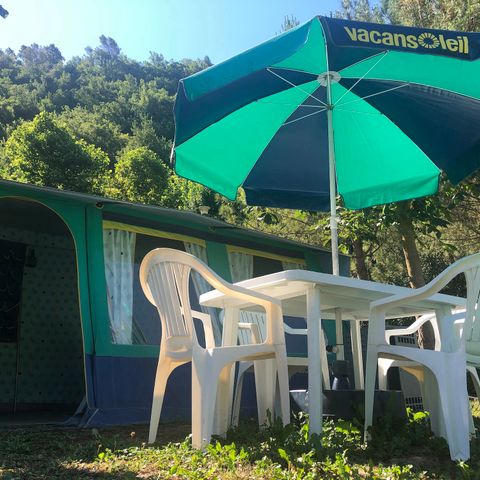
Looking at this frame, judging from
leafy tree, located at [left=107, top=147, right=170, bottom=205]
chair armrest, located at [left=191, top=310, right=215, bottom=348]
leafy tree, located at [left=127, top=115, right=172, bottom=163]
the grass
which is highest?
leafy tree, located at [left=127, top=115, right=172, bottom=163]

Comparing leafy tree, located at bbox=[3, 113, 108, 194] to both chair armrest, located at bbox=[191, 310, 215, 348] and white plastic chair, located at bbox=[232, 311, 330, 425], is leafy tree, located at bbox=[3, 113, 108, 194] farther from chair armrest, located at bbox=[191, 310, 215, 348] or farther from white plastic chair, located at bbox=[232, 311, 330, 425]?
chair armrest, located at bbox=[191, 310, 215, 348]

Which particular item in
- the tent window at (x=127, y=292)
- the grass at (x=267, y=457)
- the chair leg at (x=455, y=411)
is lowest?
the grass at (x=267, y=457)

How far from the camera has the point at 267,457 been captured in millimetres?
1910

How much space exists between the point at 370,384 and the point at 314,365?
0.29 meters

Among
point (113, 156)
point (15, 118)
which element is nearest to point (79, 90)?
point (15, 118)

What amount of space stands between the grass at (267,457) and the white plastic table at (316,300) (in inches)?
7.3

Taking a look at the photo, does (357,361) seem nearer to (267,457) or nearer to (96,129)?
(267,457)

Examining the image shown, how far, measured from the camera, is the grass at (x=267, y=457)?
1.76m

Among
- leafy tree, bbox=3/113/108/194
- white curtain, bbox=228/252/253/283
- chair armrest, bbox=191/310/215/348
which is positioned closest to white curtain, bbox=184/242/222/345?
white curtain, bbox=228/252/253/283

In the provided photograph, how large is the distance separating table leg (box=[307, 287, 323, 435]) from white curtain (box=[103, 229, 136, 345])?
2032 millimetres

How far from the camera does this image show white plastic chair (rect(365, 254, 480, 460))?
6.40 ft

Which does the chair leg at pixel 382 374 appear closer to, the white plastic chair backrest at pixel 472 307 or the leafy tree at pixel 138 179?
the white plastic chair backrest at pixel 472 307

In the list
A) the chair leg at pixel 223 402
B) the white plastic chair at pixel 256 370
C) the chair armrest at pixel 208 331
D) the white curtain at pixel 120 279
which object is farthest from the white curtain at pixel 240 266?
the chair leg at pixel 223 402

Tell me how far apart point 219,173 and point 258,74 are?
68 cm
